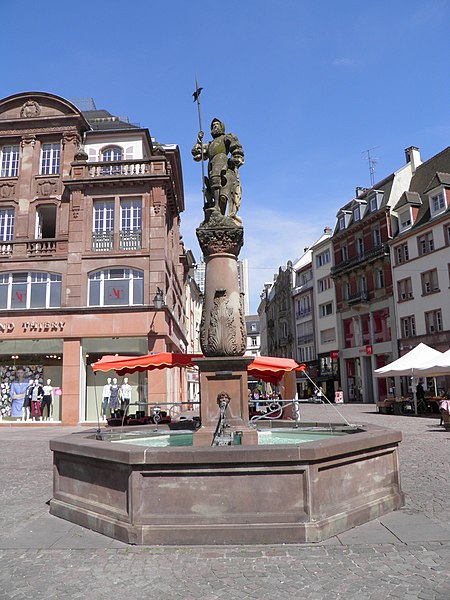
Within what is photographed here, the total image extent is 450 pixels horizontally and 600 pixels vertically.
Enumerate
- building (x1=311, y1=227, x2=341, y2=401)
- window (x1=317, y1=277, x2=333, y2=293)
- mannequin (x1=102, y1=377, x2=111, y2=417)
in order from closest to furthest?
mannequin (x1=102, y1=377, x2=111, y2=417)
building (x1=311, y1=227, x2=341, y2=401)
window (x1=317, y1=277, x2=333, y2=293)

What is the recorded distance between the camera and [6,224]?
28.8 m

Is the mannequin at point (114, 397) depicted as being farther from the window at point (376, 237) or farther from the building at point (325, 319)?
the building at point (325, 319)

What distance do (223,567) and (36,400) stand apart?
77.8 ft

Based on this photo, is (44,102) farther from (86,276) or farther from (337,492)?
(337,492)

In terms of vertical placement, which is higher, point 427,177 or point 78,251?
point 427,177

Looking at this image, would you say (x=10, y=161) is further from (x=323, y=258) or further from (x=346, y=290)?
(x=323, y=258)

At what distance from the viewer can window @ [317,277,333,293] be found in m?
56.2

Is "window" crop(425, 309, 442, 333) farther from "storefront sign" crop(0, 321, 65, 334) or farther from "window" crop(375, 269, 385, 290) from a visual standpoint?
"storefront sign" crop(0, 321, 65, 334)

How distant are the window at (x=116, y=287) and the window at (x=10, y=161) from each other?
7.75 meters

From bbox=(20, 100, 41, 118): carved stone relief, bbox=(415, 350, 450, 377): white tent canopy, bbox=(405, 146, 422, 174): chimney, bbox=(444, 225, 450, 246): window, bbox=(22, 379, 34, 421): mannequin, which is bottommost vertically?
bbox=(22, 379, 34, 421): mannequin

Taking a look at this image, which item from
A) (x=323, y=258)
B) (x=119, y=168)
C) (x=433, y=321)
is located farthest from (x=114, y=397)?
(x=323, y=258)

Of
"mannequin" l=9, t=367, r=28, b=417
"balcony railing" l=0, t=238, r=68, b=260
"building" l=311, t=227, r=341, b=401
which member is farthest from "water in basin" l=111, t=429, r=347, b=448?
"building" l=311, t=227, r=341, b=401

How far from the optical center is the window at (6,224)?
28.7 metres

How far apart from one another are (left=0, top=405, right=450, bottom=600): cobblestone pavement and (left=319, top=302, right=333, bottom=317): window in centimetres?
4954
